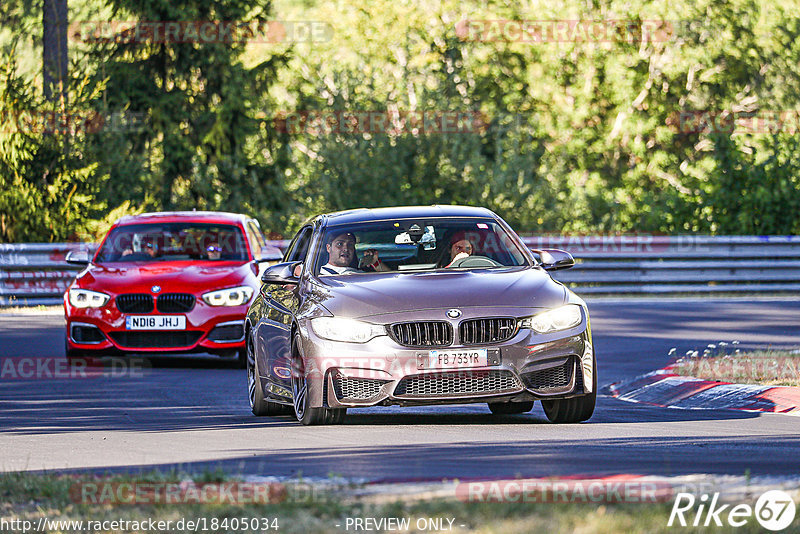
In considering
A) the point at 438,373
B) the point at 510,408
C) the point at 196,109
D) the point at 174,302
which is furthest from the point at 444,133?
the point at 438,373

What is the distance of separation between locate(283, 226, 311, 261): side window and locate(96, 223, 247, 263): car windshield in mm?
4235

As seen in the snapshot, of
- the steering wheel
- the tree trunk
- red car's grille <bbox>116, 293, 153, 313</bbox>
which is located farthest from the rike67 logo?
the tree trunk

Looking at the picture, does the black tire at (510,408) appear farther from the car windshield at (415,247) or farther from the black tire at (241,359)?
the black tire at (241,359)

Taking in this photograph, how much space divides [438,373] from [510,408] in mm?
1943

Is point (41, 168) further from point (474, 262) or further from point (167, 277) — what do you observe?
point (474, 262)

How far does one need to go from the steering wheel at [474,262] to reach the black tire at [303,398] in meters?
1.41

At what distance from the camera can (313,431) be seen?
34.9 ft

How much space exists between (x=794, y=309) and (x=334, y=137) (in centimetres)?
1729

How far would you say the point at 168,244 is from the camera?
1798 cm

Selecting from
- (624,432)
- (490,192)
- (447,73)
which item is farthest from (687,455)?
(447,73)

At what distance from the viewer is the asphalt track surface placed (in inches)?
333

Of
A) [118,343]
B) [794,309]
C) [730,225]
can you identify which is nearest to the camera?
[118,343]

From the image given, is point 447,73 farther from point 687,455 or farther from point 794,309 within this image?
point 687,455

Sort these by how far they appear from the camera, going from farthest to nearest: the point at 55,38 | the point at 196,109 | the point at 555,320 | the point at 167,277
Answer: the point at 196,109 → the point at 55,38 → the point at 167,277 → the point at 555,320
